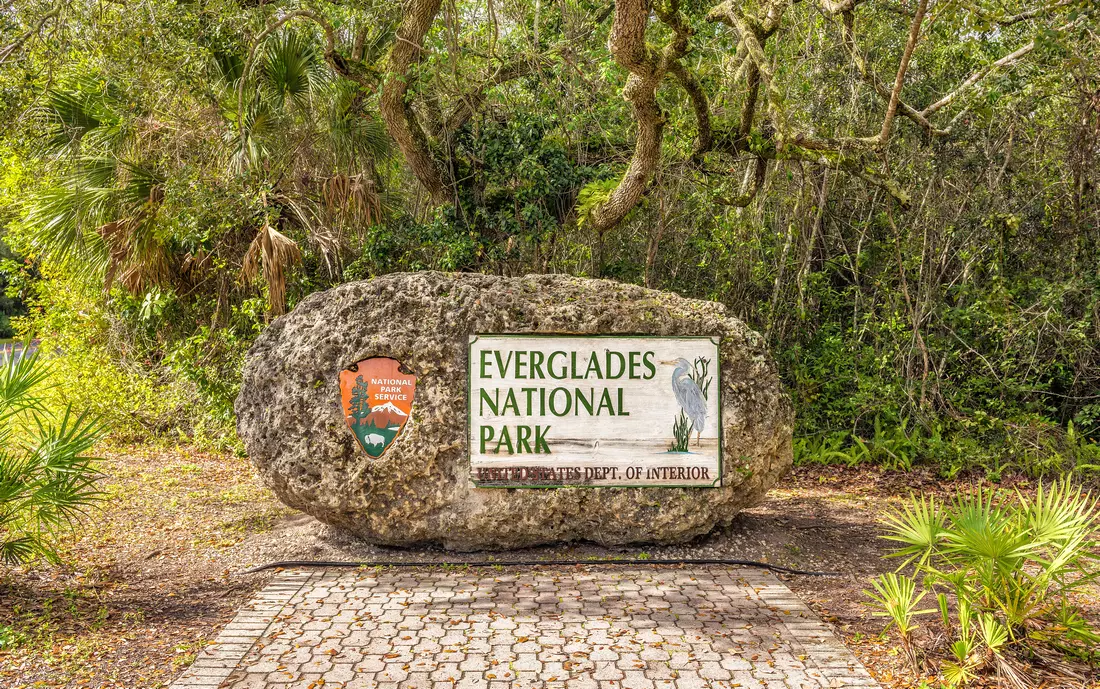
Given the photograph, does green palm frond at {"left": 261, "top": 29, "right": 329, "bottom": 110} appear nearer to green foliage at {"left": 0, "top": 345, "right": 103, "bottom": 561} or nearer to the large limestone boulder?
the large limestone boulder

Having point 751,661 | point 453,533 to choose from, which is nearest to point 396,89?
point 453,533

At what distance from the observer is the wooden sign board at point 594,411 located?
19.4 ft

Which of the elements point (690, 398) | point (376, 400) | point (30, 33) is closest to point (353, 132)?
point (30, 33)

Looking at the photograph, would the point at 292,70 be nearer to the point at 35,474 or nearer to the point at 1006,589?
the point at 35,474

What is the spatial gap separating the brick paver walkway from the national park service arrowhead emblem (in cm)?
→ 90

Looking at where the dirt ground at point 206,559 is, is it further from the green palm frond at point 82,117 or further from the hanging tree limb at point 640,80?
the green palm frond at point 82,117

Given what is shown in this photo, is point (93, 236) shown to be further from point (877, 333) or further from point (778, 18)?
point (877, 333)

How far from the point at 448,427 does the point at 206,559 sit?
6.46 feet

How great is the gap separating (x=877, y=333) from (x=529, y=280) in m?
4.76

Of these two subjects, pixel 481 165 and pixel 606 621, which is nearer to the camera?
pixel 606 621

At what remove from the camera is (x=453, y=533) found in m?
5.88

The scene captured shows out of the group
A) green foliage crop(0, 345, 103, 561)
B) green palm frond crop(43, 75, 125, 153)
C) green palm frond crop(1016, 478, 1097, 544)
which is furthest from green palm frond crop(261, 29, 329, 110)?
green palm frond crop(1016, 478, 1097, 544)

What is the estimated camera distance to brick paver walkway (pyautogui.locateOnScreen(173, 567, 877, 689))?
4027 millimetres

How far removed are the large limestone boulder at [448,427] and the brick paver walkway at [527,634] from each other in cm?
38
